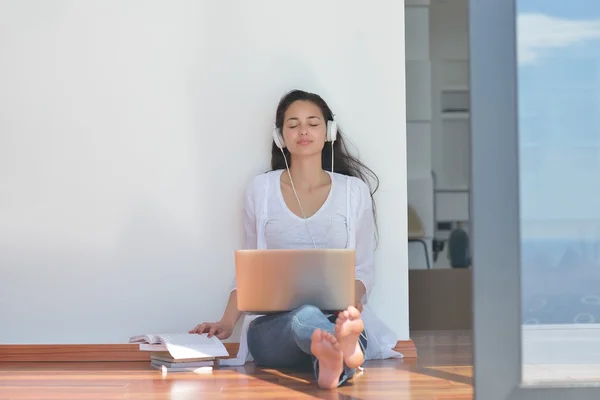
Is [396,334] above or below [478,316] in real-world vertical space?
below

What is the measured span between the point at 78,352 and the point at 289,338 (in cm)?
101

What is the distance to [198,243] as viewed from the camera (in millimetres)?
3666

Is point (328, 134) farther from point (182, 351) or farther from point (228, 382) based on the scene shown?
point (228, 382)

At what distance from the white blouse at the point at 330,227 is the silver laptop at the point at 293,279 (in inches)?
21.9

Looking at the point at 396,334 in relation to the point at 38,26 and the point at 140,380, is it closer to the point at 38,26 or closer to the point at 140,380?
the point at 140,380

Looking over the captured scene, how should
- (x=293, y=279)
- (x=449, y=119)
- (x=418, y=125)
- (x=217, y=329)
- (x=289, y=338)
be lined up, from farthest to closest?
(x=449, y=119), (x=418, y=125), (x=217, y=329), (x=289, y=338), (x=293, y=279)

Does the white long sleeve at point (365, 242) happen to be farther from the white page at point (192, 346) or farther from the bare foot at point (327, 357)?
the bare foot at point (327, 357)

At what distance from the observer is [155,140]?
3682 millimetres

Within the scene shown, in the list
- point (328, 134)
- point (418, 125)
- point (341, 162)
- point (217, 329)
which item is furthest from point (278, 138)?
point (418, 125)

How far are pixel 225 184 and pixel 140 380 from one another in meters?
1.00

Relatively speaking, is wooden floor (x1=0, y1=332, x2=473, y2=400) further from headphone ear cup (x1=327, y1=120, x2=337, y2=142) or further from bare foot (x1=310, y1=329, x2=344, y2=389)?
headphone ear cup (x1=327, y1=120, x2=337, y2=142)

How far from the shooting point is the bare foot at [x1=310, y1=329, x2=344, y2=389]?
2670 millimetres

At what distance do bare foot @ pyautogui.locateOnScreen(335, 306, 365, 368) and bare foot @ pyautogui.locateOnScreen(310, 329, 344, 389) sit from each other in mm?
26

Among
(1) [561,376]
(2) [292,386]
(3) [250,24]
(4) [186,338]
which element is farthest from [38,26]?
(1) [561,376]
